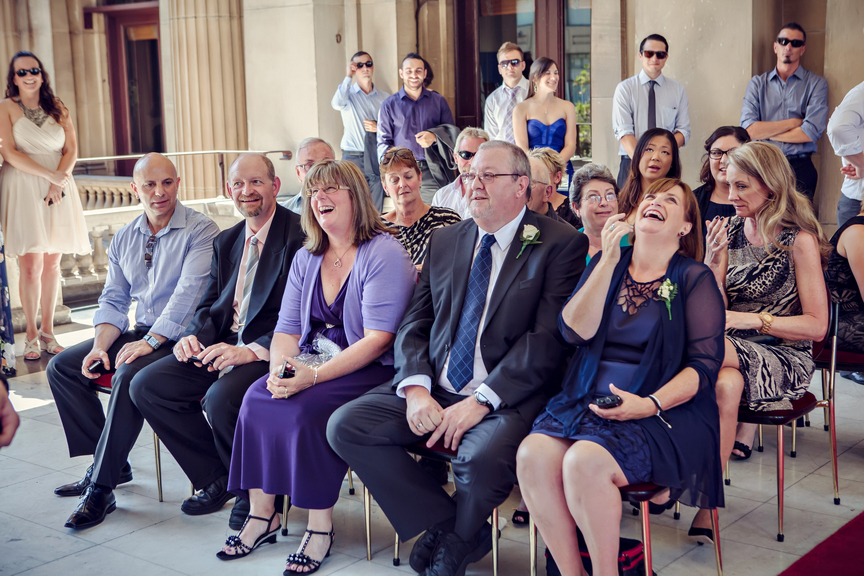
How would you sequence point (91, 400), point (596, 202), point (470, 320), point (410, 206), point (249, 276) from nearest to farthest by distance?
point (470, 320) → point (596, 202) → point (249, 276) → point (91, 400) → point (410, 206)

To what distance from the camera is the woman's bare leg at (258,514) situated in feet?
11.1

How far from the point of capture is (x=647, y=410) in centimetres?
277

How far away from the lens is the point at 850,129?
5.32m

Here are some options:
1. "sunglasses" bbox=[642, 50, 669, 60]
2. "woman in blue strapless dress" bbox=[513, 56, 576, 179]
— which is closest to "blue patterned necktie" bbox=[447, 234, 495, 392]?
"woman in blue strapless dress" bbox=[513, 56, 576, 179]

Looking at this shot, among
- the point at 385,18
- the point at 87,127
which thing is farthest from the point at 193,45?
the point at 87,127

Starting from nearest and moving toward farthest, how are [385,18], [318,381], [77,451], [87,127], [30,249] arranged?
[318,381]
[77,451]
[30,249]
[385,18]
[87,127]

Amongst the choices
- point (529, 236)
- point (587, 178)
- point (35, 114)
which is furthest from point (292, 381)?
point (35, 114)

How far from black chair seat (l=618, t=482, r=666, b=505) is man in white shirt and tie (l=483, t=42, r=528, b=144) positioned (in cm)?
469

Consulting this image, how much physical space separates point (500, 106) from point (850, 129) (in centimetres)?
283

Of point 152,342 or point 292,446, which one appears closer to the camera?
point 292,446

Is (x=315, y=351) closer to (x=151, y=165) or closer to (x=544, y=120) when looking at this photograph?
(x=151, y=165)

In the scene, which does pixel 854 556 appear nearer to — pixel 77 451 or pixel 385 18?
pixel 77 451

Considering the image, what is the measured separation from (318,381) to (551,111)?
3.91 metres

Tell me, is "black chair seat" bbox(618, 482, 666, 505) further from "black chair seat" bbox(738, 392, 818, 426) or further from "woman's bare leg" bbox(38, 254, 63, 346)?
"woman's bare leg" bbox(38, 254, 63, 346)
